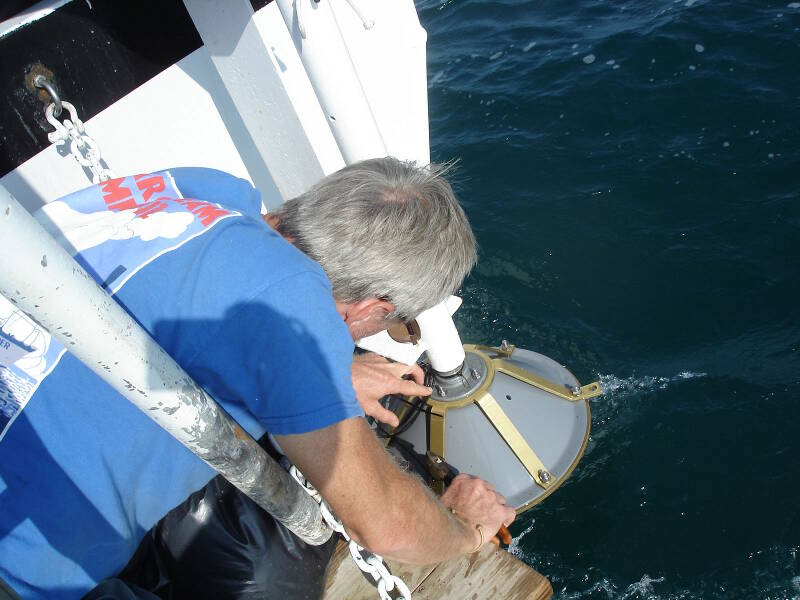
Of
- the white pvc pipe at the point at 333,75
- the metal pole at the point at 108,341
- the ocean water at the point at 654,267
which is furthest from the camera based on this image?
the ocean water at the point at 654,267

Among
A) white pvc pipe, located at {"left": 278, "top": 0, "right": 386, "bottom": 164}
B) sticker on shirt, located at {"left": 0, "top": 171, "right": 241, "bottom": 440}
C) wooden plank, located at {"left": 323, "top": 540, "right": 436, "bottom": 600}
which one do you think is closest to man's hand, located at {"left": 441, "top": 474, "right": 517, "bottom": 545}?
wooden plank, located at {"left": 323, "top": 540, "right": 436, "bottom": 600}

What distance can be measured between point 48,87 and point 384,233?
1.38 meters

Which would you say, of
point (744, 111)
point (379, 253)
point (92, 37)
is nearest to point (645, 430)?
point (379, 253)

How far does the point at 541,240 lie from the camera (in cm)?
461

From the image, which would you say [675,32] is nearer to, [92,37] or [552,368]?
[552,368]

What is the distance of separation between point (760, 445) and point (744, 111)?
2986 millimetres

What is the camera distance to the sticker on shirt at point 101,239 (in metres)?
1.24

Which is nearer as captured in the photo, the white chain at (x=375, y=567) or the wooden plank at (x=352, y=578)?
the white chain at (x=375, y=567)

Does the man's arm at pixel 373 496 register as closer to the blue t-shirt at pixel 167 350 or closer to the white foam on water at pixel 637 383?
the blue t-shirt at pixel 167 350

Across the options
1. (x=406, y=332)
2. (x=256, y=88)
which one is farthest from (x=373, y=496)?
(x=256, y=88)

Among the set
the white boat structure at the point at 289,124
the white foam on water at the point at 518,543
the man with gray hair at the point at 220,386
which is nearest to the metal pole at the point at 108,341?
the man with gray hair at the point at 220,386

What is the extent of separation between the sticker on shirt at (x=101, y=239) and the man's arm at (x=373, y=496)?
52cm

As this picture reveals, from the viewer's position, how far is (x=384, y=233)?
1.59 m

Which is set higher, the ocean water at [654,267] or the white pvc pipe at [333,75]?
the white pvc pipe at [333,75]
